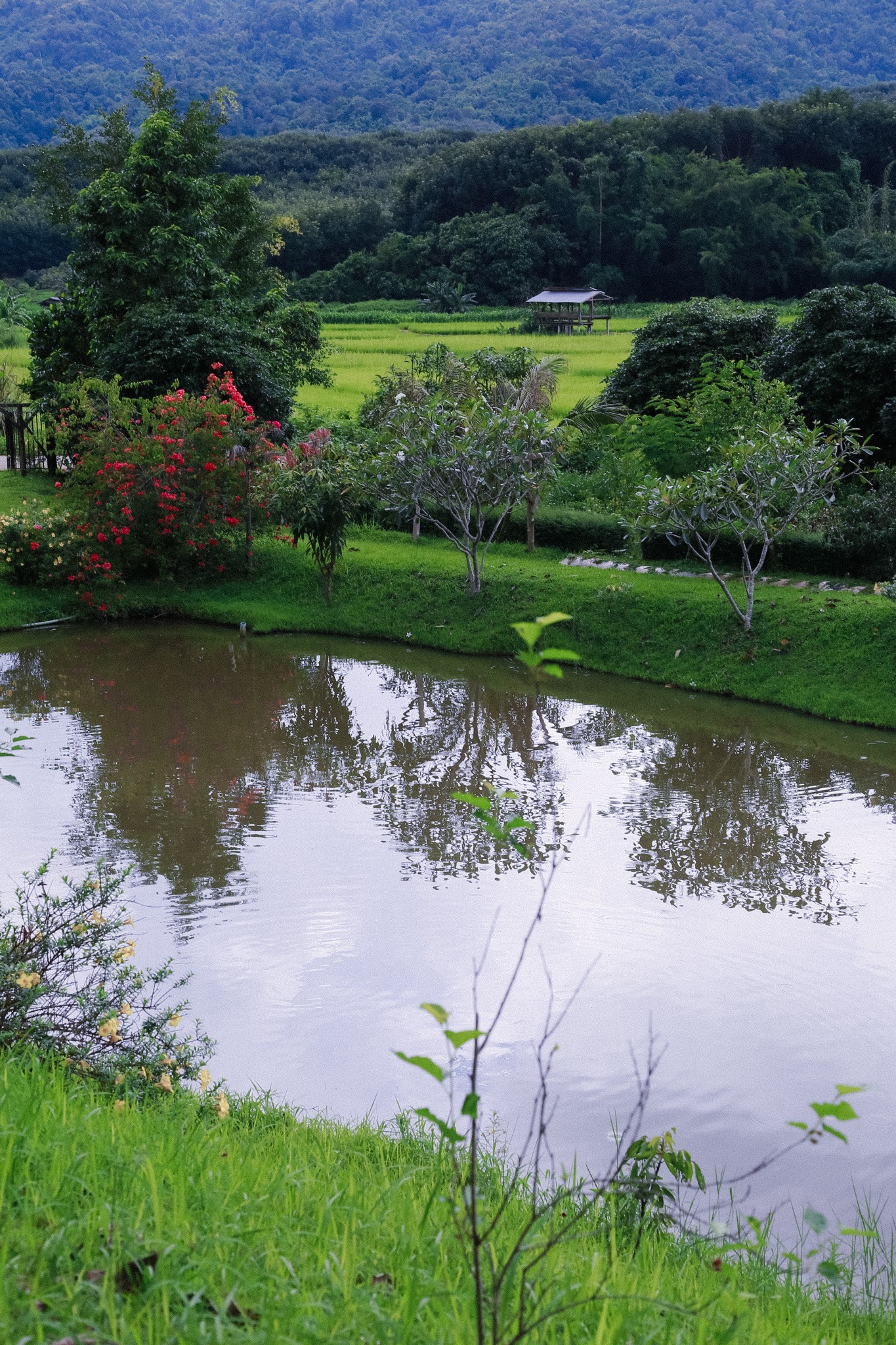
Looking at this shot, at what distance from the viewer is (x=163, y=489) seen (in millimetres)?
14969

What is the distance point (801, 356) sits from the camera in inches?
723

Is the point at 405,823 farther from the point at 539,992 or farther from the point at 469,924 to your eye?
the point at 539,992

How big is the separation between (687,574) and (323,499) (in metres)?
4.66

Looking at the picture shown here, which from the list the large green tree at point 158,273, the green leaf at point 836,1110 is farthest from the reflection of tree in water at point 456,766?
the large green tree at point 158,273

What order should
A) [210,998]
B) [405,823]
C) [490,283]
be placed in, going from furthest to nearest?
1. [490,283]
2. [405,823]
3. [210,998]

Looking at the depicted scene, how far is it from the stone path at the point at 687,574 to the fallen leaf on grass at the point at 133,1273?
12203mm

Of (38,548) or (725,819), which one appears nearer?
(725,819)

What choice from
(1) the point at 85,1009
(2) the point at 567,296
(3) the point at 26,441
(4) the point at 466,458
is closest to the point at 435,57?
(2) the point at 567,296

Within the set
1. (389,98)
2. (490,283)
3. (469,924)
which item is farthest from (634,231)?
(389,98)

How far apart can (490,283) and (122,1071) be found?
1688 inches

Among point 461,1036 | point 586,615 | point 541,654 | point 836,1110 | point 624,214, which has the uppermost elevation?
point 624,214

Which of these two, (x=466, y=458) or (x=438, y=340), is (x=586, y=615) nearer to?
(x=466, y=458)

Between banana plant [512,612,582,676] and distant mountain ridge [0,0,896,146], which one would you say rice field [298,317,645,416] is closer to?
banana plant [512,612,582,676]

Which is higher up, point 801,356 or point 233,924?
point 801,356
